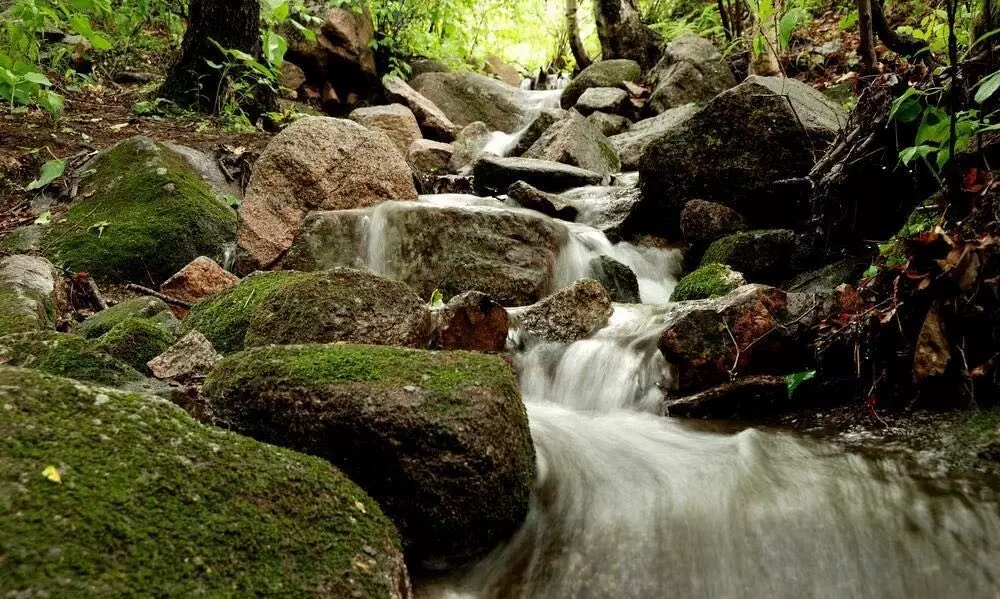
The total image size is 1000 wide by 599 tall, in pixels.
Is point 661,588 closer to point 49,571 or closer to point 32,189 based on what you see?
point 49,571

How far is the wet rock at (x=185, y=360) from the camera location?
309 centimetres

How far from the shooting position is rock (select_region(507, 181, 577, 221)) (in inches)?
280

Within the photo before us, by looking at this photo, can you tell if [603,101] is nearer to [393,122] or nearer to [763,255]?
[393,122]

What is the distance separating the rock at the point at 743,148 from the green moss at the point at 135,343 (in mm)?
5118

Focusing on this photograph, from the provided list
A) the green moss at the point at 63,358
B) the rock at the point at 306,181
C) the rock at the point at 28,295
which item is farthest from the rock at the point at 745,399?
the rock at the point at 306,181

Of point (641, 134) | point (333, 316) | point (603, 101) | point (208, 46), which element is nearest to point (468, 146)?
point (641, 134)

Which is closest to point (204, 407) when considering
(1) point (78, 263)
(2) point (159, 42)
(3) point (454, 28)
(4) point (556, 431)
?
(4) point (556, 431)

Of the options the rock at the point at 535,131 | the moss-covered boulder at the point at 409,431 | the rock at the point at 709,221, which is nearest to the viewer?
the moss-covered boulder at the point at 409,431

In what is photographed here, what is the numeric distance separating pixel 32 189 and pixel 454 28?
9.91m

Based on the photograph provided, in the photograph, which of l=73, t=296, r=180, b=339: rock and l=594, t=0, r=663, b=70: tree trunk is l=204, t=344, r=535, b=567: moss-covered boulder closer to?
l=73, t=296, r=180, b=339: rock

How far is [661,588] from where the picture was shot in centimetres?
214

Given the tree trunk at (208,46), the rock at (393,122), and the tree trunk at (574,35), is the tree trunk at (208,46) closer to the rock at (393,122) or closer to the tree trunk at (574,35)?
the rock at (393,122)

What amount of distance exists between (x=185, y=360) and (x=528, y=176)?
18.2 ft

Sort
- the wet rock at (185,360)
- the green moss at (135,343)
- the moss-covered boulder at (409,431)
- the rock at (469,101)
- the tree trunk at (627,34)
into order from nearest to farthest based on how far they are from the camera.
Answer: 1. the moss-covered boulder at (409,431)
2. the wet rock at (185,360)
3. the green moss at (135,343)
4. the rock at (469,101)
5. the tree trunk at (627,34)
